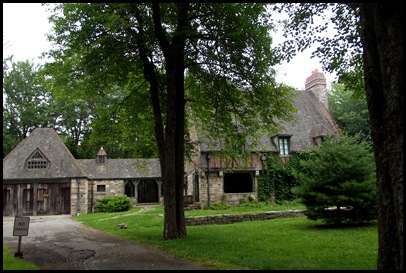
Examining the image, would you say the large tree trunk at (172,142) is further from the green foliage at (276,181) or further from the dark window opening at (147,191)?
the dark window opening at (147,191)

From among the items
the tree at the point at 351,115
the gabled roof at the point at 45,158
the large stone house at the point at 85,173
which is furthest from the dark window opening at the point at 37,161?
the tree at the point at 351,115

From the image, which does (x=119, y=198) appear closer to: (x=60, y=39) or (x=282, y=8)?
(x=60, y=39)

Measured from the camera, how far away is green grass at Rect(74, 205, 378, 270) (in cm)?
774

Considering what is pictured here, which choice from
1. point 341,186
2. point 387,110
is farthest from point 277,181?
point 387,110

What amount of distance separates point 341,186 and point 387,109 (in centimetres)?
910

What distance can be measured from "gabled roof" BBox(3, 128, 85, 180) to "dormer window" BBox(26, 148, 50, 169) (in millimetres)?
108

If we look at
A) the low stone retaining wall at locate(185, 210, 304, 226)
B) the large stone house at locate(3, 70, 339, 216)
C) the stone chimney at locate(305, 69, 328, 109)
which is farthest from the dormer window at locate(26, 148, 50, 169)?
the stone chimney at locate(305, 69, 328, 109)

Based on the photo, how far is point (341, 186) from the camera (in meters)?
14.4

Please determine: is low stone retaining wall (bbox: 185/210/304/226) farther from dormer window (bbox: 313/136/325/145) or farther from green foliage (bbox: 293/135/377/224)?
dormer window (bbox: 313/136/325/145)

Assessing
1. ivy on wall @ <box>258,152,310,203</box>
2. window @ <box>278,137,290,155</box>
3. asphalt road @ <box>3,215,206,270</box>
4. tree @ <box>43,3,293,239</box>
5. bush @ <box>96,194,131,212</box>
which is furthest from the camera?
bush @ <box>96,194,131,212</box>

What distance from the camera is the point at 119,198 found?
2895 centimetres

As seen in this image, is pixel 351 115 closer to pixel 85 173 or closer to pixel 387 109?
pixel 85 173

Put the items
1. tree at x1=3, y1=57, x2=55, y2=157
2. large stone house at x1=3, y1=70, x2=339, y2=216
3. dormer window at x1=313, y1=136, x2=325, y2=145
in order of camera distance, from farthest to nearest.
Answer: tree at x1=3, y1=57, x2=55, y2=157
dormer window at x1=313, y1=136, x2=325, y2=145
large stone house at x1=3, y1=70, x2=339, y2=216

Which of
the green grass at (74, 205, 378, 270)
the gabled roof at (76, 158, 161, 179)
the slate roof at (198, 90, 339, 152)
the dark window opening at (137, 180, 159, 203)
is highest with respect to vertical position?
the slate roof at (198, 90, 339, 152)
